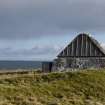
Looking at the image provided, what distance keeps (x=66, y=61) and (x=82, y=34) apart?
15.6 feet

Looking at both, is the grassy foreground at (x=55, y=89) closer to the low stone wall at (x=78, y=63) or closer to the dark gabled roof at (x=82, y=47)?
the low stone wall at (x=78, y=63)

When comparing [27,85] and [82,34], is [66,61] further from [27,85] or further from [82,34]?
[27,85]

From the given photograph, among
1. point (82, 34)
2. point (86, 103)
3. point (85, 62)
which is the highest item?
point (82, 34)

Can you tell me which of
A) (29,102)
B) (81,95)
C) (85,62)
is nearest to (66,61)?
(85,62)

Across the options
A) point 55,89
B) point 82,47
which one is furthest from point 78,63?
point 55,89

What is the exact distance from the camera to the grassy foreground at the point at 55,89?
119 feet

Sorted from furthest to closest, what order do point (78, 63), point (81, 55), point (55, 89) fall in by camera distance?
point (81, 55)
point (78, 63)
point (55, 89)

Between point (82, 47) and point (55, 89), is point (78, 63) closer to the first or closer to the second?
point (82, 47)

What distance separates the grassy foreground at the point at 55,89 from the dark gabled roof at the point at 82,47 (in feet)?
53.7

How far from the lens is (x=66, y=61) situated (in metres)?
62.0

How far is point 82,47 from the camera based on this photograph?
64.0m

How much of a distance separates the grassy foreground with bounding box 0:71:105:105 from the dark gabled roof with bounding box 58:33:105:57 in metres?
16.4

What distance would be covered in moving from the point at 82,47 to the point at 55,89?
24.6 metres

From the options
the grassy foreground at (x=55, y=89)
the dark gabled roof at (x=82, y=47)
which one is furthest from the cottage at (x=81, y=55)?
the grassy foreground at (x=55, y=89)
